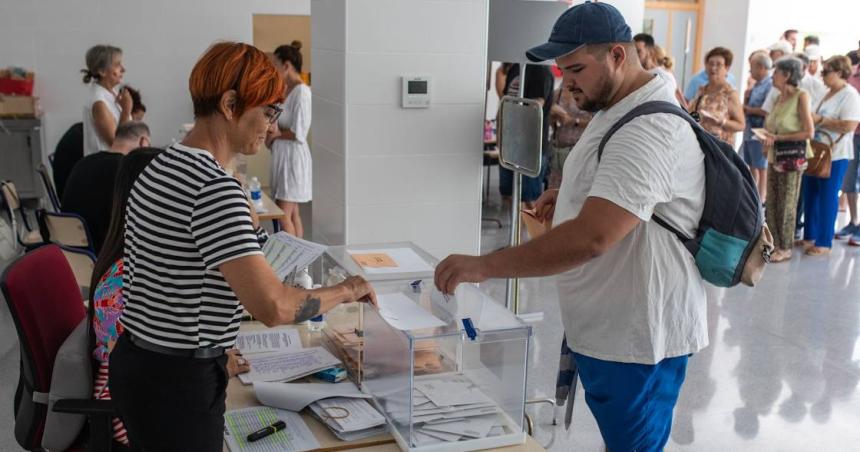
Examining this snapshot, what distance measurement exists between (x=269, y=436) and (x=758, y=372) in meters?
3.29

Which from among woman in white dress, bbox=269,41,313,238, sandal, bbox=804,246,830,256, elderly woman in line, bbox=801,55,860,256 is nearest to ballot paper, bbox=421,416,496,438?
woman in white dress, bbox=269,41,313,238

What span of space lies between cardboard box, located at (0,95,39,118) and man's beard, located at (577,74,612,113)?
714 centimetres

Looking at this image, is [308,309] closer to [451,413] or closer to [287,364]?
[451,413]

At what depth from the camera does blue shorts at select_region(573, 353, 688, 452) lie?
2.10 metres

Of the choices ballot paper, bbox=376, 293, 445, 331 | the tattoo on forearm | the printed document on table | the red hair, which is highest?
the red hair

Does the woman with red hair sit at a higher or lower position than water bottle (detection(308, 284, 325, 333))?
higher

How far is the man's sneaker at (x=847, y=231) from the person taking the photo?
765 cm

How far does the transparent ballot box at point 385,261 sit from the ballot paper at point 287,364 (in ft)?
0.87

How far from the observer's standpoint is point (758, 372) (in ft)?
14.5

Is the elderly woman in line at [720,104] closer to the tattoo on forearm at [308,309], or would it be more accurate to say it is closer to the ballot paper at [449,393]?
the ballot paper at [449,393]

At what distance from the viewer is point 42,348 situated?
2170mm

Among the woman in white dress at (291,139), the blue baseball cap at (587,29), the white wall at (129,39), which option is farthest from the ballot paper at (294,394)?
the white wall at (129,39)

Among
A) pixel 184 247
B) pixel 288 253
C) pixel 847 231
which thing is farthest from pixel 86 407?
pixel 847 231

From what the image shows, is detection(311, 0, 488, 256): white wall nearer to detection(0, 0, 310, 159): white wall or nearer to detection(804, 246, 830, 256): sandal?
detection(804, 246, 830, 256): sandal
